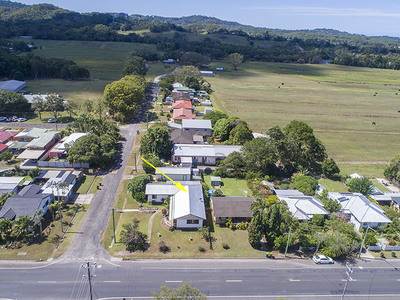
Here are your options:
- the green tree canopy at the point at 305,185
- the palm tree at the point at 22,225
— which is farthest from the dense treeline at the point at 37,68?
the green tree canopy at the point at 305,185

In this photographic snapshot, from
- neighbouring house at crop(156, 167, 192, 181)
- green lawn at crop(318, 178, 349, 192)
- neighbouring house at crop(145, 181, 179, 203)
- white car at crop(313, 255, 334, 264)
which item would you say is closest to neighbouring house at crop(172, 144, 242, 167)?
neighbouring house at crop(156, 167, 192, 181)

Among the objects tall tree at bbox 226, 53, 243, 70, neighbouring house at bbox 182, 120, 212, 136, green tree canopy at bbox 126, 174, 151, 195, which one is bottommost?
green tree canopy at bbox 126, 174, 151, 195

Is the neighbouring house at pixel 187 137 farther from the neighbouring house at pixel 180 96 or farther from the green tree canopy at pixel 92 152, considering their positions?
the neighbouring house at pixel 180 96

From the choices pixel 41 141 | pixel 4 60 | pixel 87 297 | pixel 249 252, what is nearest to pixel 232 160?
pixel 249 252

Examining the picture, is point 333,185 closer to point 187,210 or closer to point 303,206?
point 303,206

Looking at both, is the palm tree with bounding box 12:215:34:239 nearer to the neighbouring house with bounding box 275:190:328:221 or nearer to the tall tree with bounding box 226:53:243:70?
the neighbouring house with bounding box 275:190:328:221

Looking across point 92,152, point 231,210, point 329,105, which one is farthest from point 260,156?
point 329,105

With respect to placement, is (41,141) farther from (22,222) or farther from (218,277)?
(218,277)
